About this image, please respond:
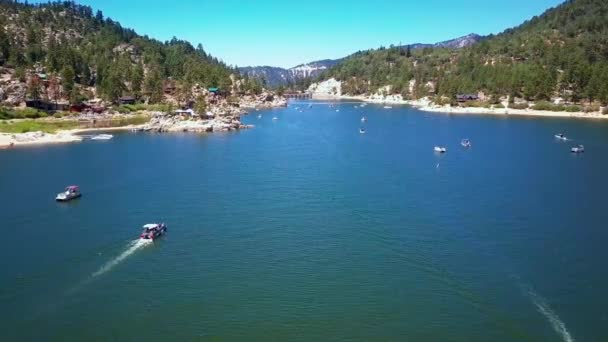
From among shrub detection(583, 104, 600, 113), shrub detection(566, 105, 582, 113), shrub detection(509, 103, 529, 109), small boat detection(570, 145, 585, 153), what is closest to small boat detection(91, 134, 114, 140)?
small boat detection(570, 145, 585, 153)

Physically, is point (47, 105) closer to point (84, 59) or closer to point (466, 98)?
point (84, 59)

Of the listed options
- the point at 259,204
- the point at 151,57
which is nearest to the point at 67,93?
the point at 151,57

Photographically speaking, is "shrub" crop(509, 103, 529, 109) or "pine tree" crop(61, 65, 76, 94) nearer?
"pine tree" crop(61, 65, 76, 94)

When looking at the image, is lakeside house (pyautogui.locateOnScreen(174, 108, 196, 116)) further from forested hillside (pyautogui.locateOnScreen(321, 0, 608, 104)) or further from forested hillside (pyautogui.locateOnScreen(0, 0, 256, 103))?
forested hillside (pyautogui.locateOnScreen(321, 0, 608, 104))

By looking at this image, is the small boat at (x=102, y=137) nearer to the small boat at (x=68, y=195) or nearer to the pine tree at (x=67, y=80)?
the pine tree at (x=67, y=80)

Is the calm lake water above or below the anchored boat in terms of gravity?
below

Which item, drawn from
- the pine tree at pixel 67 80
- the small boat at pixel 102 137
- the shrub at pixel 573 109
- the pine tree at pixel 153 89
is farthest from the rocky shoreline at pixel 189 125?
the shrub at pixel 573 109

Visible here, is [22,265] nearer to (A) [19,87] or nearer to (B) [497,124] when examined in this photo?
(A) [19,87]
